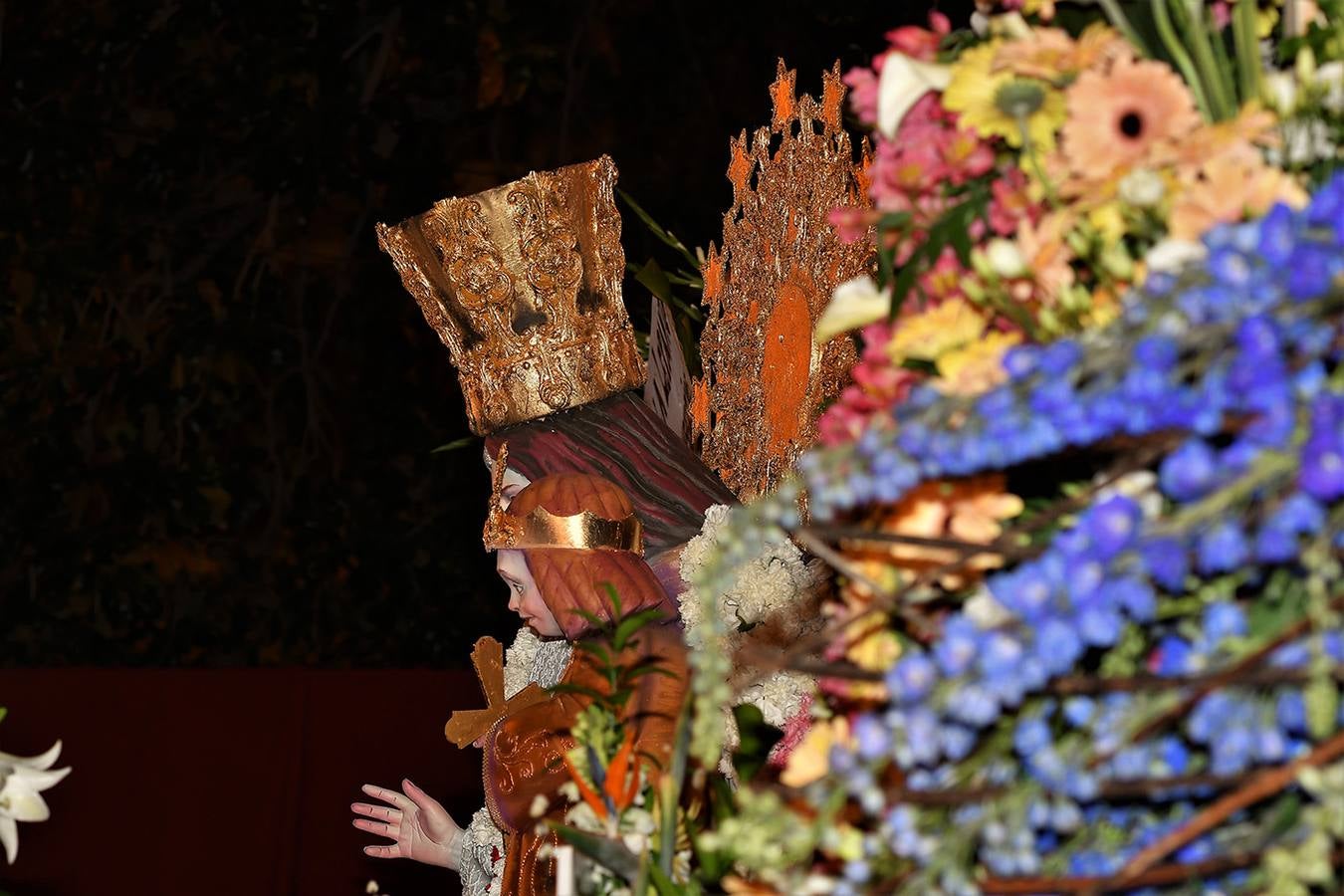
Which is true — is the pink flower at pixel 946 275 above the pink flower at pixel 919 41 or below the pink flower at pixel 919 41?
below

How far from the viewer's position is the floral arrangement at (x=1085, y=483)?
1.56 feet

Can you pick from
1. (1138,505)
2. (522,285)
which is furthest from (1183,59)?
(522,285)

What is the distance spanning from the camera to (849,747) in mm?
632

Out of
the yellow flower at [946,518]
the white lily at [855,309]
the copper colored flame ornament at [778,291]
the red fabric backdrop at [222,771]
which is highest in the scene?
the copper colored flame ornament at [778,291]

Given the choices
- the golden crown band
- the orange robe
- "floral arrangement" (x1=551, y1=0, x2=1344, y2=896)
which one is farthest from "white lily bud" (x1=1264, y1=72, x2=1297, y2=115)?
the golden crown band

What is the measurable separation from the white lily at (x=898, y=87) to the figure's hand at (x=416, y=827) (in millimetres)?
1369

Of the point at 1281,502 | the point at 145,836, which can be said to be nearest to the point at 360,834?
the point at 145,836

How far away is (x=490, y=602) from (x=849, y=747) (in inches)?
113

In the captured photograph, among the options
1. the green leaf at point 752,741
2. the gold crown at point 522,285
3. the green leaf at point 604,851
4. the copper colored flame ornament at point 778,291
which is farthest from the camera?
the gold crown at point 522,285

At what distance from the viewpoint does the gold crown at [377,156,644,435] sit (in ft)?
6.45

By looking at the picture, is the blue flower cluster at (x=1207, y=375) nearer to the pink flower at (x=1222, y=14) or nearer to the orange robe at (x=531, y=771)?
the pink flower at (x=1222, y=14)

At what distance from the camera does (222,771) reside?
255 cm

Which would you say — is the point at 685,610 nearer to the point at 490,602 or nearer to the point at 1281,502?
the point at 1281,502

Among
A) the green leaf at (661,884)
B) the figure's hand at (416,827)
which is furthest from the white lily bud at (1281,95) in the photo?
the figure's hand at (416,827)
